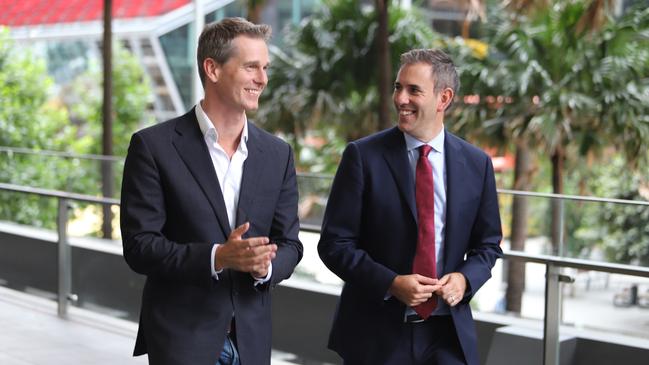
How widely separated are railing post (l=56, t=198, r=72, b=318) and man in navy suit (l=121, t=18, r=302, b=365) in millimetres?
4726

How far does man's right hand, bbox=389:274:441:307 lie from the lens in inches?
119

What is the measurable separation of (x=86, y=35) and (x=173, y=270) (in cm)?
3525

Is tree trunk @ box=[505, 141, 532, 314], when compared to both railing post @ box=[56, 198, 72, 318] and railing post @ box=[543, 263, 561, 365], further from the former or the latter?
railing post @ box=[56, 198, 72, 318]

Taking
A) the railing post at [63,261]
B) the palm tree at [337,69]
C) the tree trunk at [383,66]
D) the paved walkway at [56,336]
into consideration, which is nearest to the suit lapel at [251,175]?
the paved walkway at [56,336]

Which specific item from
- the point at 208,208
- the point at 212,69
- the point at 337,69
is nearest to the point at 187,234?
the point at 208,208

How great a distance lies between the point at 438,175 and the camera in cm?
324

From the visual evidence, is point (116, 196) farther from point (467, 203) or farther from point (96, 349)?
point (467, 203)

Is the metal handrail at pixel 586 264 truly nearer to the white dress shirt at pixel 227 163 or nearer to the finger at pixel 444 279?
the finger at pixel 444 279

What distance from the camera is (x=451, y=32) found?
4694cm

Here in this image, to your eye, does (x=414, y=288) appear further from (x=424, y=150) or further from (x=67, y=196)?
(x=67, y=196)

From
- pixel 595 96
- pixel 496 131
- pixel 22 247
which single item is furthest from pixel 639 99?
pixel 22 247

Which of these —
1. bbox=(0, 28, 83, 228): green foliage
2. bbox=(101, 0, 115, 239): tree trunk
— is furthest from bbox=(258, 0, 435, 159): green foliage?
bbox=(0, 28, 83, 228): green foliage

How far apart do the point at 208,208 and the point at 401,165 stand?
0.68m

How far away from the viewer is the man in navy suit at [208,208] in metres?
2.80
